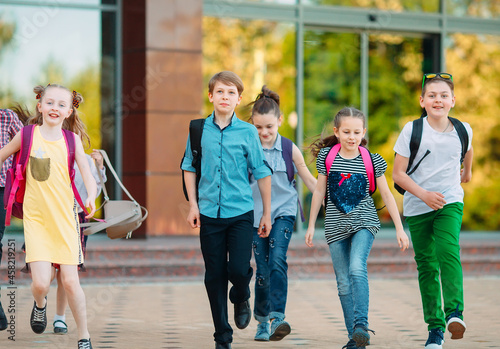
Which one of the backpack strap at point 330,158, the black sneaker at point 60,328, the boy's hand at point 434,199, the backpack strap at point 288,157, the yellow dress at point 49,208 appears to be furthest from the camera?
the black sneaker at point 60,328

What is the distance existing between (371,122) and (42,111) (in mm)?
9211

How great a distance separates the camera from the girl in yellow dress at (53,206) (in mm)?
5047

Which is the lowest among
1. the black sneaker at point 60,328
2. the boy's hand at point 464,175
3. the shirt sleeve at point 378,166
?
the black sneaker at point 60,328

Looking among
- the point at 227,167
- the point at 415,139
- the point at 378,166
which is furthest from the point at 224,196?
the point at 415,139

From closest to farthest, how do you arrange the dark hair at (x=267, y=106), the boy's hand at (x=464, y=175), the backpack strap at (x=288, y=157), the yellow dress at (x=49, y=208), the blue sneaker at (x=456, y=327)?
the yellow dress at (x=49, y=208), the blue sneaker at (x=456, y=327), the boy's hand at (x=464, y=175), the dark hair at (x=267, y=106), the backpack strap at (x=288, y=157)

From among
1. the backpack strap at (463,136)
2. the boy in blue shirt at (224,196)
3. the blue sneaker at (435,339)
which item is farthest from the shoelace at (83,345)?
the backpack strap at (463,136)

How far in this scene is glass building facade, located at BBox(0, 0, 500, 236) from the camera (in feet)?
39.0

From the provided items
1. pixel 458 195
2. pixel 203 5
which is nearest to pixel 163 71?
pixel 203 5

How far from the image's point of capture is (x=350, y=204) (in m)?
5.39

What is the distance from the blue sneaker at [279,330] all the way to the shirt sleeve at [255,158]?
1133 mm

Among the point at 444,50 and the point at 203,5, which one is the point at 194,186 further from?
the point at 444,50

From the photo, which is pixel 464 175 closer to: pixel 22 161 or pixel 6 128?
pixel 22 161

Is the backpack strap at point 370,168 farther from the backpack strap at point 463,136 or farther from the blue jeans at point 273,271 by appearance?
the blue jeans at point 273,271

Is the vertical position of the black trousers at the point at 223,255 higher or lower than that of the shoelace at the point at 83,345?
higher
